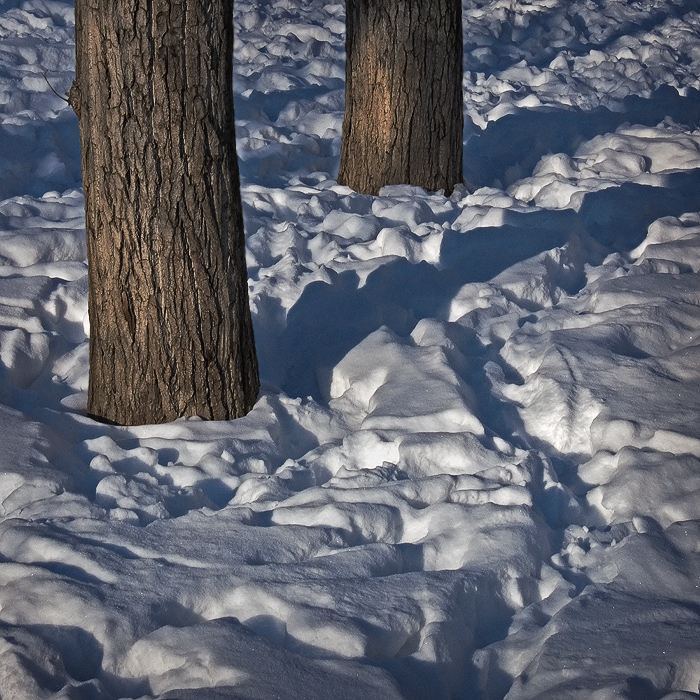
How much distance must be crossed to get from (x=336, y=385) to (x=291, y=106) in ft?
13.3

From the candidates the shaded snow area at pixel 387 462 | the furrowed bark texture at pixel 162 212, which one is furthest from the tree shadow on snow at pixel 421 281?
the furrowed bark texture at pixel 162 212

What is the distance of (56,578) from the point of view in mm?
2363

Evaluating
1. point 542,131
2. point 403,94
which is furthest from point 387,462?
point 542,131

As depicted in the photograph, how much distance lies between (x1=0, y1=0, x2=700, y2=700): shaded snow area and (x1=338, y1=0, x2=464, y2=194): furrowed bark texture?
0.26m

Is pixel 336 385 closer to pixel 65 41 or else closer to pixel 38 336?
pixel 38 336

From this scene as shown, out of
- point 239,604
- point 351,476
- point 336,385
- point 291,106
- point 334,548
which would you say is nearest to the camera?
point 239,604

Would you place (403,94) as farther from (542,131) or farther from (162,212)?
(162,212)

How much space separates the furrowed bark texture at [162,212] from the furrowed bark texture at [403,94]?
2628 millimetres

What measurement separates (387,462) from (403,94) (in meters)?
3.26

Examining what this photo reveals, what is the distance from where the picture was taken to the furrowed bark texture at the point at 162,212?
113 inches

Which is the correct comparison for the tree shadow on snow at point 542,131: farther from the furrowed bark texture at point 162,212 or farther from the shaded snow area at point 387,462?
the furrowed bark texture at point 162,212

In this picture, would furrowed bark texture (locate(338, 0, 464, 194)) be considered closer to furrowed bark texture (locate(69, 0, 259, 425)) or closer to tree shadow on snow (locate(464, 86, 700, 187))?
tree shadow on snow (locate(464, 86, 700, 187))

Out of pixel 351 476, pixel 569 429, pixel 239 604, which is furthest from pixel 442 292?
pixel 239 604

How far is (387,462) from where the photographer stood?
9.82 feet
